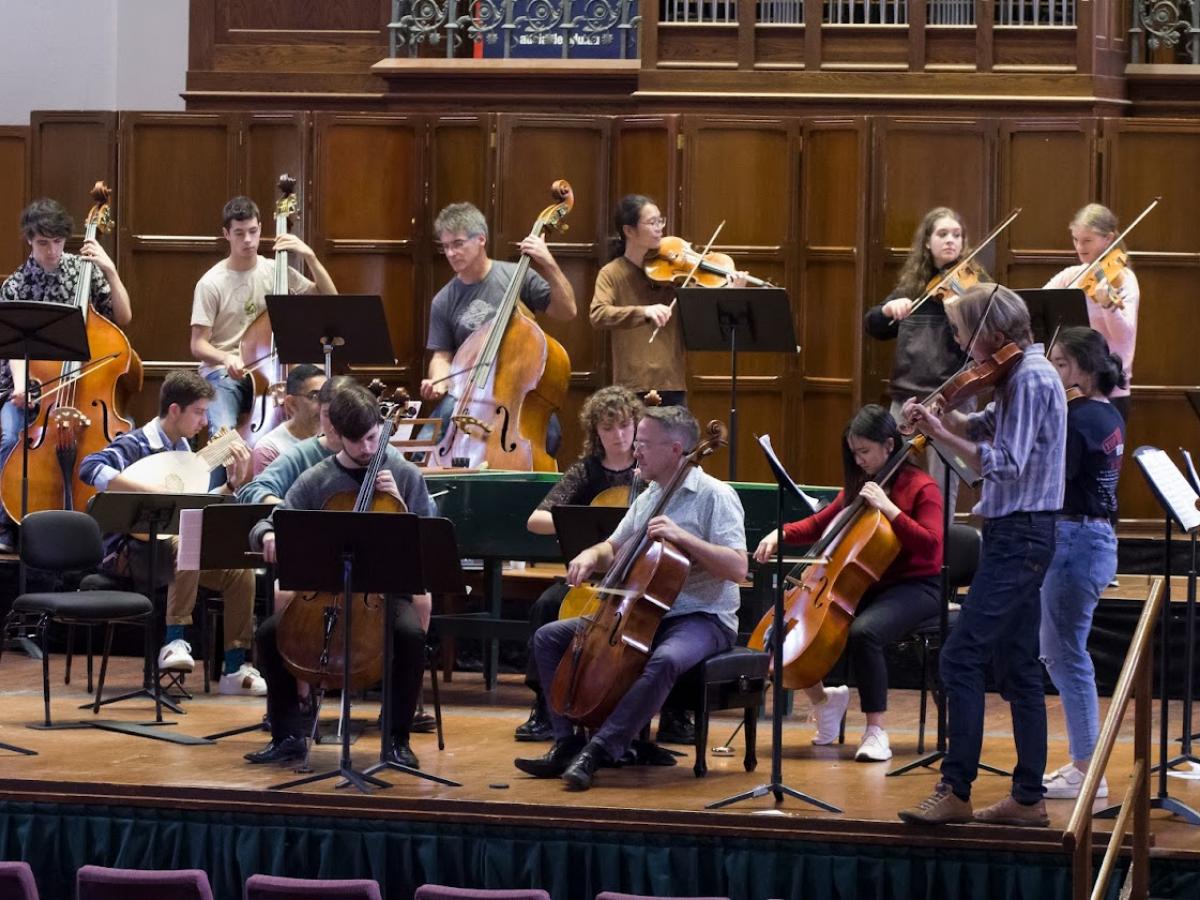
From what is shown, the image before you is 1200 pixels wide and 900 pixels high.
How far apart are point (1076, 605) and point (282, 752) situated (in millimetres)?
2608

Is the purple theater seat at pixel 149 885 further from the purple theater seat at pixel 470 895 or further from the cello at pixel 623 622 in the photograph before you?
the cello at pixel 623 622

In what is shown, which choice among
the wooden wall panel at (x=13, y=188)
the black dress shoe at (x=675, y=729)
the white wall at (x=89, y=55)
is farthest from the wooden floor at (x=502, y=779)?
the white wall at (x=89, y=55)

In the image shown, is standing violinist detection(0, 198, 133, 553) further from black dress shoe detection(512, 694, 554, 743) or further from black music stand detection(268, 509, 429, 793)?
black music stand detection(268, 509, 429, 793)

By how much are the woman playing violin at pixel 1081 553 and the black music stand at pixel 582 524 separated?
4.93ft

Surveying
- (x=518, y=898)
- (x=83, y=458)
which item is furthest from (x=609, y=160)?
(x=518, y=898)

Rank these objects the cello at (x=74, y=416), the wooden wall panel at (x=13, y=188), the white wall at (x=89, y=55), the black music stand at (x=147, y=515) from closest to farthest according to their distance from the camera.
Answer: the black music stand at (x=147, y=515) < the cello at (x=74, y=416) < the wooden wall panel at (x=13, y=188) < the white wall at (x=89, y=55)

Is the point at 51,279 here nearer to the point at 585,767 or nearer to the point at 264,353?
the point at 264,353

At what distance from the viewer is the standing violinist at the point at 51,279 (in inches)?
375

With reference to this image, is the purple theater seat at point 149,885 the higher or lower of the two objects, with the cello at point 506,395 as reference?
lower

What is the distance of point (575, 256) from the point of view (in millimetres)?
10805

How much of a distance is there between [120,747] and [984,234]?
519cm

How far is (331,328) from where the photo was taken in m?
8.41

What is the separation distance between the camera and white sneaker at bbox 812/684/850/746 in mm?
7223

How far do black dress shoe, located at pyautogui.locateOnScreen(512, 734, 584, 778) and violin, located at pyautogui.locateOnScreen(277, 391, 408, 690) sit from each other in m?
0.57
